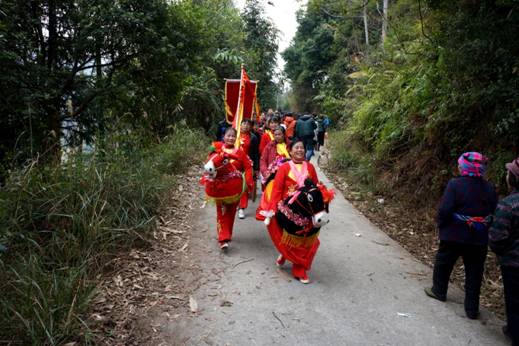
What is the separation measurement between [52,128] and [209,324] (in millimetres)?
4723

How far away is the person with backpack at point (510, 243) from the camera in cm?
324

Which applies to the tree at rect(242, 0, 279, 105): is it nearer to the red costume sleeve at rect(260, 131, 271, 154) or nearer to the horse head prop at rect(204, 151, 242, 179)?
the red costume sleeve at rect(260, 131, 271, 154)

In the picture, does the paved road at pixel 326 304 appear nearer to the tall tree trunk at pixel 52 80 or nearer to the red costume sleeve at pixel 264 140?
the red costume sleeve at pixel 264 140

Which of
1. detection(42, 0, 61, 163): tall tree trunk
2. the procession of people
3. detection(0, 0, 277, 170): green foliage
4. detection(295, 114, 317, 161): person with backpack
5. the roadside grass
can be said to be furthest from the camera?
detection(295, 114, 317, 161): person with backpack

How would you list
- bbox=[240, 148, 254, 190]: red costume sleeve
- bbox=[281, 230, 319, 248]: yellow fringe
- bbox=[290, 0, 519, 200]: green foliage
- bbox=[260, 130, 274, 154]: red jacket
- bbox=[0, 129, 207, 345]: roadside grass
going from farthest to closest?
bbox=[260, 130, 274, 154]: red jacket
bbox=[240, 148, 254, 190]: red costume sleeve
bbox=[290, 0, 519, 200]: green foliage
bbox=[281, 230, 319, 248]: yellow fringe
bbox=[0, 129, 207, 345]: roadside grass

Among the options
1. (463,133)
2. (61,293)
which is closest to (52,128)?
(61,293)

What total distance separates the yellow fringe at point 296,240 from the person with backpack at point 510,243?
74.6 inches

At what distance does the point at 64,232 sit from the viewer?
14.2 ft

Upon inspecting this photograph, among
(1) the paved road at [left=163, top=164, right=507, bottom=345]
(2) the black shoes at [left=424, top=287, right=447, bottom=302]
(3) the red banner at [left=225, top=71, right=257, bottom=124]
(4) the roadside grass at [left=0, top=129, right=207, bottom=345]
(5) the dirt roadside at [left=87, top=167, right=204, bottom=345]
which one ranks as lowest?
(5) the dirt roadside at [left=87, top=167, right=204, bottom=345]

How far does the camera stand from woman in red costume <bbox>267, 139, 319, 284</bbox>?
180 inches

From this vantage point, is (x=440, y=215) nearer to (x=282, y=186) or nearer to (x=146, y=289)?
(x=282, y=186)

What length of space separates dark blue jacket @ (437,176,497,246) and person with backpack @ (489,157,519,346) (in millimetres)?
447

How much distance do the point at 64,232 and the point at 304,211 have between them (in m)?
2.77

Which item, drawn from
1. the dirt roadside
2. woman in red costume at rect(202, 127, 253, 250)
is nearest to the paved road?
the dirt roadside
